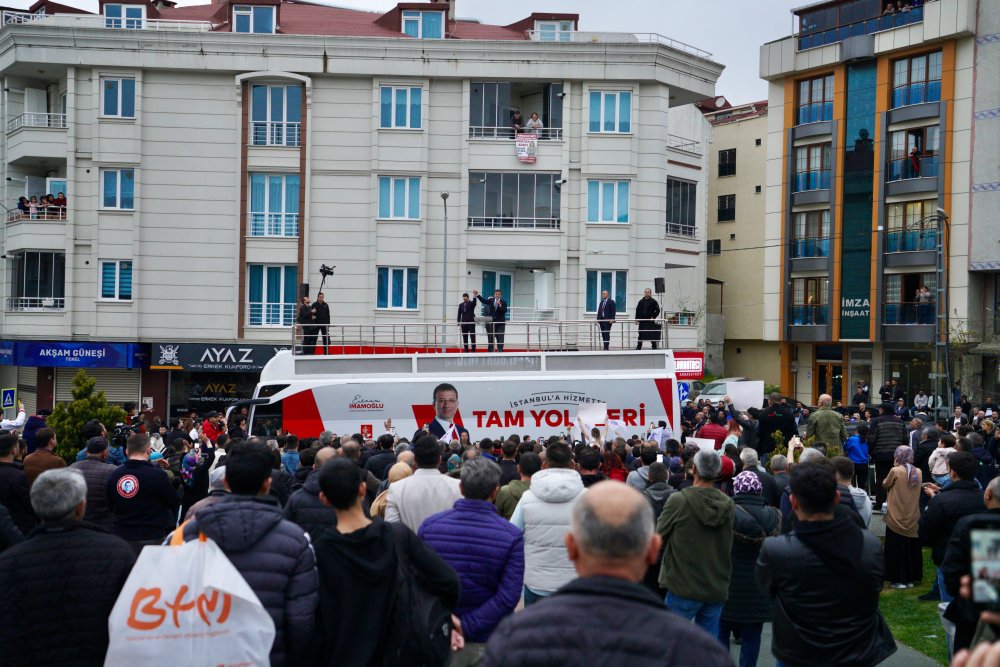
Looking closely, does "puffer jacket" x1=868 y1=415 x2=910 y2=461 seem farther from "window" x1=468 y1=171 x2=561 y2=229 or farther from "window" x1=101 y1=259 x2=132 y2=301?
"window" x1=101 y1=259 x2=132 y2=301

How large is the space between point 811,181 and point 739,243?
5968 mm

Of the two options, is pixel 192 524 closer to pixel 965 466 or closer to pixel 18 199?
pixel 965 466

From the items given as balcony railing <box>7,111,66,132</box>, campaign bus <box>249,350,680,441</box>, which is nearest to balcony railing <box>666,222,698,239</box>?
campaign bus <box>249,350,680,441</box>

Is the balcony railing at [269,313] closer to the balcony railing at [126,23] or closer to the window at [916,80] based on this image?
the balcony railing at [126,23]

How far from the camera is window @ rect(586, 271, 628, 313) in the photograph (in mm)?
32156

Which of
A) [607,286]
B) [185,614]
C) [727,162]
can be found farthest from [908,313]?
[185,614]

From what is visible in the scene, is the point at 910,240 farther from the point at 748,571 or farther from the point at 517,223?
the point at 748,571

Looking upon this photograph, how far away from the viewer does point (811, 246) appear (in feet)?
142

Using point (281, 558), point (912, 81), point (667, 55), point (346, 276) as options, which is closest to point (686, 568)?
point (281, 558)

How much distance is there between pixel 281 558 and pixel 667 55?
30.4 meters

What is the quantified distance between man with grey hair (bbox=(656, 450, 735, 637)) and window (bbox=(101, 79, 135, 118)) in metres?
29.4

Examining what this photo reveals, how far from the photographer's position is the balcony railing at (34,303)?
31984 mm

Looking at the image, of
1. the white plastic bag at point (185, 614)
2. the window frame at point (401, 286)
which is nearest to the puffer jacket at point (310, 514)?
the white plastic bag at point (185, 614)

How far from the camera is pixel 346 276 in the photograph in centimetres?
3184
